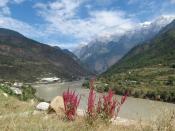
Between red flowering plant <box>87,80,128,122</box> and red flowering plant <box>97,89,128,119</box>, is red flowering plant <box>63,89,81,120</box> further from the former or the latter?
red flowering plant <box>97,89,128,119</box>

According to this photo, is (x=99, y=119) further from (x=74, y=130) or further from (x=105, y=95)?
(x=74, y=130)

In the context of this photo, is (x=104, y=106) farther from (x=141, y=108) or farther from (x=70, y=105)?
(x=141, y=108)

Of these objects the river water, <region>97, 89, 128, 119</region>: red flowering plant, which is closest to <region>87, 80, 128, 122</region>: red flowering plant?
<region>97, 89, 128, 119</region>: red flowering plant

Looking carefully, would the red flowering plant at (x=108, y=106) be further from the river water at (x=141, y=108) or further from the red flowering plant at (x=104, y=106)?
the river water at (x=141, y=108)

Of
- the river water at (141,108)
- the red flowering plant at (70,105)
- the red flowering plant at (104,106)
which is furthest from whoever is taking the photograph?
the red flowering plant at (70,105)

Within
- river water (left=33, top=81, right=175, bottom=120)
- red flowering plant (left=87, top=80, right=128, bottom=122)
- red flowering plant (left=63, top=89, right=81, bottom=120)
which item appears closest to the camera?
river water (left=33, top=81, right=175, bottom=120)

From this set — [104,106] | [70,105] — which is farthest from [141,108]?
[104,106]

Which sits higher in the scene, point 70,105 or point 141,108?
point 70,105

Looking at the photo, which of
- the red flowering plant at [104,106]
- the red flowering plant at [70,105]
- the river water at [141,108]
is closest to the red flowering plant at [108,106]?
the red flowering plant at [104,106]

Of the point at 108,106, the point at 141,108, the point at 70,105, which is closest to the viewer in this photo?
the point at 108,106

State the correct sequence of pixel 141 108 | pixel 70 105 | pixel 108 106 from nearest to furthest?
pixel 108 106, pixel 70 105, pixel 141 108

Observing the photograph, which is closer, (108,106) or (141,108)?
(108,106)

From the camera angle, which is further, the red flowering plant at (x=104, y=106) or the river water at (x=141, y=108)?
the red flowering plant at (x=104, y=106)

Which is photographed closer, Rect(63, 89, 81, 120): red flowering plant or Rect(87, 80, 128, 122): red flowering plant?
Rect(87, 80, 128, 122): red flowering plant
